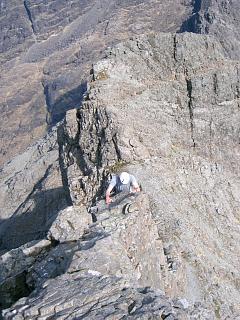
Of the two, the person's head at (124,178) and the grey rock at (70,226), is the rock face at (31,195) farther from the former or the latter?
the grey rock at (70,226)

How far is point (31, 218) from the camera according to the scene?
46156 mm

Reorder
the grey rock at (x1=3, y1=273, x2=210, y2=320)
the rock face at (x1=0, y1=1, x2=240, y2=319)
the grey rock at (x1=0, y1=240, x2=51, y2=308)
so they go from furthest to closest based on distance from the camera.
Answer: the grey rock at (x1=0, y1=240, x2=51, y2=308) < the rock face at (x1=0, y1=1, x2=240, y2=319) < the grey rock at (x1=3, y1=273, x2=210, y2=320)

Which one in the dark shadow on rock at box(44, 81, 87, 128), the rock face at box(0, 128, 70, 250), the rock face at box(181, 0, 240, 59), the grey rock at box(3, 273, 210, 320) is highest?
the grey rock at box(3, 273, 210, 320)

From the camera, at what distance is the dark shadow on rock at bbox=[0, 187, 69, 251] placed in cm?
4334

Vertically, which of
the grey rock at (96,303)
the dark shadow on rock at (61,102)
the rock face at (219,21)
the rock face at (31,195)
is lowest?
the dark shadow on rock at (61,102)

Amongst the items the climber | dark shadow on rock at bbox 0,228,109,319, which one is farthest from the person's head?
dark shadow on rock at bbox 0,228,109,319

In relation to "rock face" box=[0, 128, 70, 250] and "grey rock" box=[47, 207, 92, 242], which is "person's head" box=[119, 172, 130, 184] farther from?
"rock face" box=[0, 128, 70, 250]

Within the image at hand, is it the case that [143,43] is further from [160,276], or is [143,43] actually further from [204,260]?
[160,276]

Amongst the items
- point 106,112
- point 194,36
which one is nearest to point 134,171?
point 106,112

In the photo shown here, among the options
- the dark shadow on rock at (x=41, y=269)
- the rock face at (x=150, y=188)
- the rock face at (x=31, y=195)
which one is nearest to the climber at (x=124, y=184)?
the rock face at (x=150, y=188)

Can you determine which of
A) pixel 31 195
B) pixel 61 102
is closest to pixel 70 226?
pixel 31 195

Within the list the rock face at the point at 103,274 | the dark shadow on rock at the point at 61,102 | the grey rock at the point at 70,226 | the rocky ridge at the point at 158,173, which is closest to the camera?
the rock face at the point at 103,274

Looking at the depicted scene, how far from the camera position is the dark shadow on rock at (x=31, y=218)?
43344 millimetres

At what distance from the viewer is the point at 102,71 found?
1313 inches
